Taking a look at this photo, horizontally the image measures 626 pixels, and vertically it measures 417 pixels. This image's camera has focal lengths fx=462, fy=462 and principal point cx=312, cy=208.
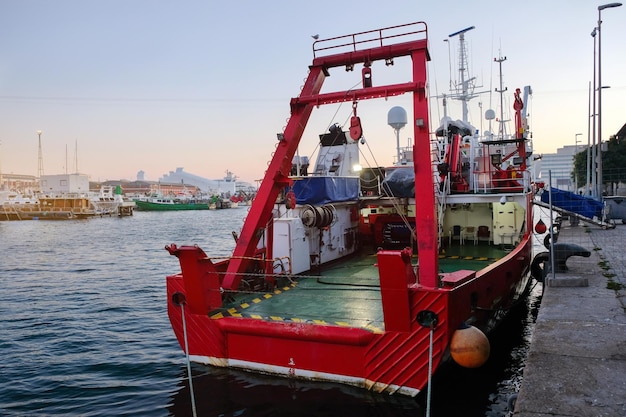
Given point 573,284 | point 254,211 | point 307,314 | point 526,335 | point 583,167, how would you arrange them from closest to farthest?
1. point 307,314
2. point 254,211
3. point 573,284
4. point 526,335
5. point 583,167

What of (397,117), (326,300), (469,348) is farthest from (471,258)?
(397,117)

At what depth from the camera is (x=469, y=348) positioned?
6.41m

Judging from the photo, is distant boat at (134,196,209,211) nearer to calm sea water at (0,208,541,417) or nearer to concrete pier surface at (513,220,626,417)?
calm sea water at (0,208,541,417)

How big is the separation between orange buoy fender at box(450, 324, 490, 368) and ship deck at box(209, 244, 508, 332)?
1.14 meters

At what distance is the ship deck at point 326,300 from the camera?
776 centimetres

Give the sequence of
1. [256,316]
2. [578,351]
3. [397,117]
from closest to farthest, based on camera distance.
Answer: [578,351]
[256,316]
[397,117]

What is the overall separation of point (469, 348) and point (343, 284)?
402 centimetres

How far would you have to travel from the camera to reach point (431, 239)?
24.6ft

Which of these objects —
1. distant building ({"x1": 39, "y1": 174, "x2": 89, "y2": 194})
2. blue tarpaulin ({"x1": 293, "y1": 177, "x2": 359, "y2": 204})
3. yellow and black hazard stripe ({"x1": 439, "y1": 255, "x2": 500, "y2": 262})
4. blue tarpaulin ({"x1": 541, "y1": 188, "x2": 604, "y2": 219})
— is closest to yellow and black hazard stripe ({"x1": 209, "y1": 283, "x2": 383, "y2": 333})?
blue tarpaulin ({"x1": 293, "y1": 177, "x2": 359, "y2": 204})

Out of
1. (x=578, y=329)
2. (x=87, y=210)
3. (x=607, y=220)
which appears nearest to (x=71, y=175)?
(x=87, y=210)

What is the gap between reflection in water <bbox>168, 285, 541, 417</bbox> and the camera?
6.78 metres

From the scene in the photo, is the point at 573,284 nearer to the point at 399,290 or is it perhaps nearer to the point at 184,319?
the point at 399,290

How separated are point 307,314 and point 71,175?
366 feet

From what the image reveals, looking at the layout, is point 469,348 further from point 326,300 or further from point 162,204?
point 162,204
